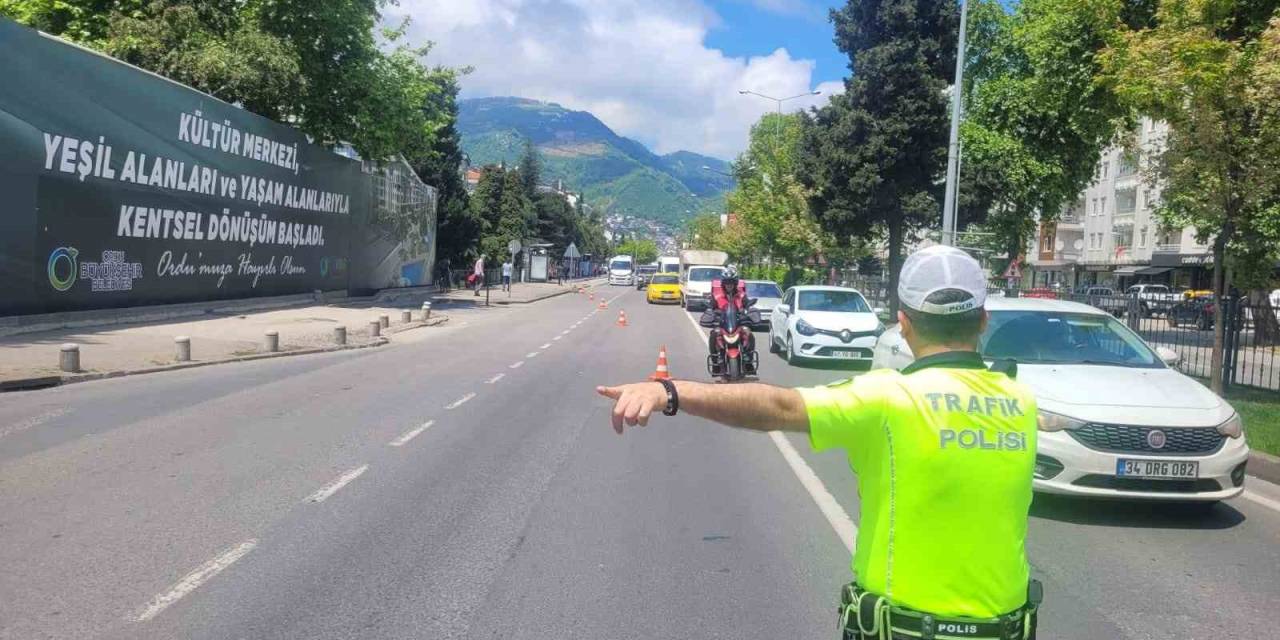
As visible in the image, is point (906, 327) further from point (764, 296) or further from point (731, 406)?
point (764, 296)

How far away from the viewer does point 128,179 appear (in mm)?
21281

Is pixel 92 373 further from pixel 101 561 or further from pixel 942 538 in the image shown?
pixel 942 538

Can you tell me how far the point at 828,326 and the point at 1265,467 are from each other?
390 inches

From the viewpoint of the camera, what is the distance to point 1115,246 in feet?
218

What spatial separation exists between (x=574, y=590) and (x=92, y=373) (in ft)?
38.3

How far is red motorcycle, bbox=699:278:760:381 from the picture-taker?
630 inches

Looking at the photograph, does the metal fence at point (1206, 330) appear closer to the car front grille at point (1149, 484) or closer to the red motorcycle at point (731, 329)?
the red motorcycle at point (731, 329)

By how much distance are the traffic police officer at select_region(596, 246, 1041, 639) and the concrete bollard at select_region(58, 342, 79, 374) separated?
1413 cm

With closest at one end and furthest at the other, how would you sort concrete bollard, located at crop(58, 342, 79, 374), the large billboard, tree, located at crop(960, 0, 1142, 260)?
concrete bollard, located at crop(58, 342, 79, 374) → the large billboard → tree, located at crop(960, 0, 1142, 260)

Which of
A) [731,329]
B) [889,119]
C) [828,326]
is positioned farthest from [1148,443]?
[889,119]

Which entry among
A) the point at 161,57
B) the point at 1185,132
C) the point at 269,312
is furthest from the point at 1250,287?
the point at 161,57

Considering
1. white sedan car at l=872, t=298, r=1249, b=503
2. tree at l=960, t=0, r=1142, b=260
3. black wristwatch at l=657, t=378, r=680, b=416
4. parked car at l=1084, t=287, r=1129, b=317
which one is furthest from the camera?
tree at l=960, t=0, r=1142, b=260

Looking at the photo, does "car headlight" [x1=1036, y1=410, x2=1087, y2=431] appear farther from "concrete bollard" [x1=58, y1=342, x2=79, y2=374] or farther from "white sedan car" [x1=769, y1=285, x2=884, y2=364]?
"concrete bollard" [x1=58, y1=342, x2=79, y2=374]

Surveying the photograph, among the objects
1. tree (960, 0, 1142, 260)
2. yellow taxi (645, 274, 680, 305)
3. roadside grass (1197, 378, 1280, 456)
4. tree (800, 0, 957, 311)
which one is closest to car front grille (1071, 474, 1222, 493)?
roadside grass (1197, 378, 1280, 456)
